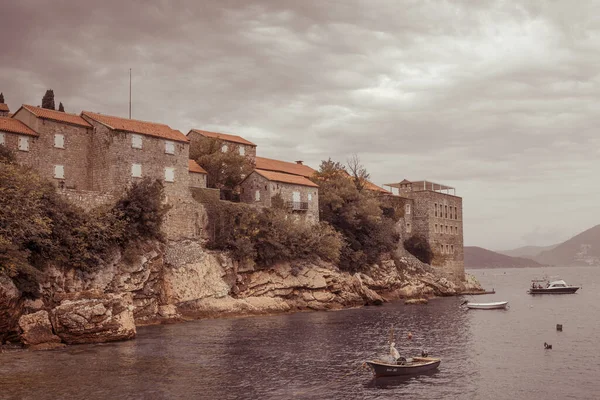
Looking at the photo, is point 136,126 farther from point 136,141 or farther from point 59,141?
point 59,141

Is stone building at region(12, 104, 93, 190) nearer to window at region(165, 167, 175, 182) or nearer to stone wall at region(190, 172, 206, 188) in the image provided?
window at region(165, 167, 175, 182)

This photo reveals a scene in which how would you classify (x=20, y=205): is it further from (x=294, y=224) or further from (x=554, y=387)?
(x=554, y=387)

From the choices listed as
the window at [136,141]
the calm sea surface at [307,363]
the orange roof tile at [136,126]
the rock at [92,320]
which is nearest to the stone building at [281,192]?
the orange roof tile at [136,126]

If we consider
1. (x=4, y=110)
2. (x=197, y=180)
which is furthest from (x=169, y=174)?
(x=4, y=110)

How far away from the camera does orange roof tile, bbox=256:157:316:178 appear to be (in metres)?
78.6

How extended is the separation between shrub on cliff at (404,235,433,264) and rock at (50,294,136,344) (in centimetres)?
5856

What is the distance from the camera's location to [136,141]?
55.2m

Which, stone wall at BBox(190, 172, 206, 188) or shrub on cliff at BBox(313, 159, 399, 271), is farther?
shrub on cliff at BBox(313, 159, 399, 271)

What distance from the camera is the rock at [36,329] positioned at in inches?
1490

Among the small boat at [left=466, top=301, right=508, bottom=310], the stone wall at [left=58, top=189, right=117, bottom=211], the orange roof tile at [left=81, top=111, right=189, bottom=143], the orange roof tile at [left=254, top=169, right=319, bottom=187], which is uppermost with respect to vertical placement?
the orange roof tile at [left=81, top=111, right=189, bottom=143]

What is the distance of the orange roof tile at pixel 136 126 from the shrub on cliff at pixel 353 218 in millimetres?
24550

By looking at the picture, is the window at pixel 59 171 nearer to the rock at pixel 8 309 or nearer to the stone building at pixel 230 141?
the rock at pixel 8 309

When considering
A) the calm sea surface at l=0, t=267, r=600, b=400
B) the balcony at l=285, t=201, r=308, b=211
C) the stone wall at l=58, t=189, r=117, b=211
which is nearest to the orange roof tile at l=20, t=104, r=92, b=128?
the stone wall at l=58, t=189, r=117, b=211

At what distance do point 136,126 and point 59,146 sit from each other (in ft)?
25.2
